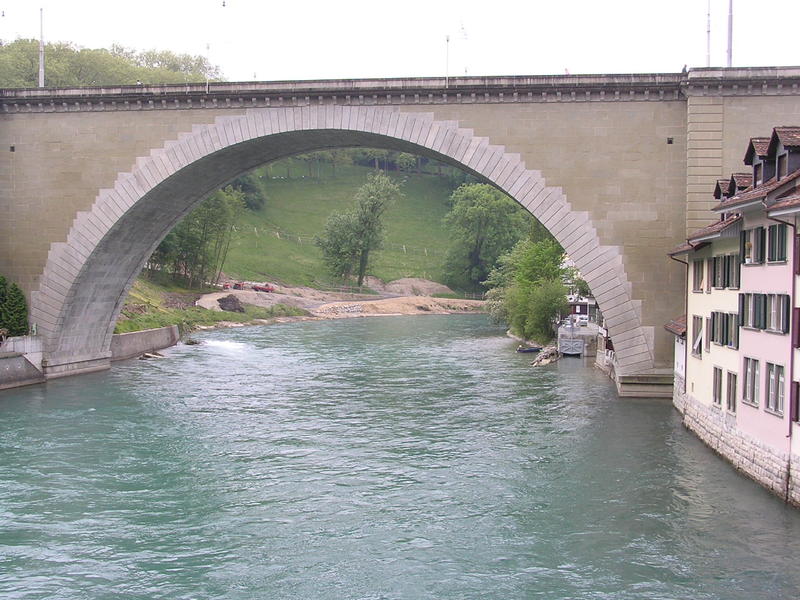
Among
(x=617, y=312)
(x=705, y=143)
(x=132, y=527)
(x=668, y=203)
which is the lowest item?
(x=132, y=527)

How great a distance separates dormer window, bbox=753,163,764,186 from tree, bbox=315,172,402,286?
249 ft

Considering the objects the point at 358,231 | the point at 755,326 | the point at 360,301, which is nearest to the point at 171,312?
the point at 360,301

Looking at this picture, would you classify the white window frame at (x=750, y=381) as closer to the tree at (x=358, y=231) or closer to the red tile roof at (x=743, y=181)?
the red tile roof at (x=743, y=181)

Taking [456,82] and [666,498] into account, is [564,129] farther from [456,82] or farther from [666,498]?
[666,498]

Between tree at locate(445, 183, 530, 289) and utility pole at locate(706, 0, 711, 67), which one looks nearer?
utility pole at locate(706, 0, 711, 67)

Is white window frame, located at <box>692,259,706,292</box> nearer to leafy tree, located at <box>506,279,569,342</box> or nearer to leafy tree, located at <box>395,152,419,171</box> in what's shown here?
leafy tree, located at <box>506,279,569,342</box>

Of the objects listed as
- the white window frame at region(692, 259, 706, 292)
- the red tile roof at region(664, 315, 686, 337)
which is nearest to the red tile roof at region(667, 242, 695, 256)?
the white window frame at region(692, 259, 706, 292)

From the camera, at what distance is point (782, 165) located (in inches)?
807

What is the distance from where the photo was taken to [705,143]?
3133cm

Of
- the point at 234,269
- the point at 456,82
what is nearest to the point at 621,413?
the point at 456,82

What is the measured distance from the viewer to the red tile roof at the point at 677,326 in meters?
29.0

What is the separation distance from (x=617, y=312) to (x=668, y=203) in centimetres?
418

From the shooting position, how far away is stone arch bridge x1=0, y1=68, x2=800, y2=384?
3172 cm

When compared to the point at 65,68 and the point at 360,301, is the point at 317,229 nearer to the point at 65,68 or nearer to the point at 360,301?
the point at 360,301
